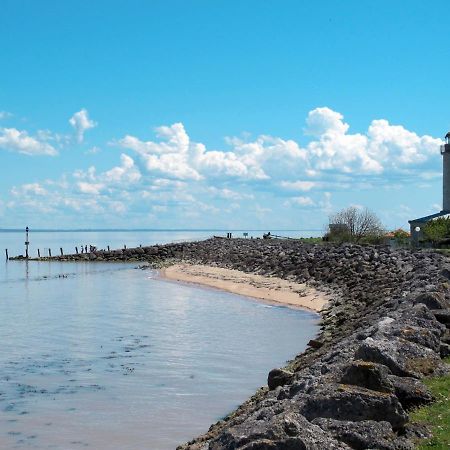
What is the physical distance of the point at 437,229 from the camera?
5119 centimetres

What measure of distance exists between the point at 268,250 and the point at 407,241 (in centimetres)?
1302

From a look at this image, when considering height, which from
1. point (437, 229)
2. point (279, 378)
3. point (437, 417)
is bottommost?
point (279, 378)

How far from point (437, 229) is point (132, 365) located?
3813 centimetres

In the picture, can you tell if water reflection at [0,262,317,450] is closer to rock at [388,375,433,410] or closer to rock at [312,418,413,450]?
rock at [388,375,433,410]

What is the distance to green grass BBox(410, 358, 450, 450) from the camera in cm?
688

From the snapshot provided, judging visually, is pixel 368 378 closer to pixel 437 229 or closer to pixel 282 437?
pixel 282 437

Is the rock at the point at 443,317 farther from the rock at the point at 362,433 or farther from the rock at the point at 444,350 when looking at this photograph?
the rock at the point at 362,433

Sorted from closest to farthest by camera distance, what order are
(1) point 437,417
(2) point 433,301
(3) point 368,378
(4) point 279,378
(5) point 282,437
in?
(5) point 282,437
(3) point 368,378
(1) point 437,417
(4) point 279,378
(2) point 433,301

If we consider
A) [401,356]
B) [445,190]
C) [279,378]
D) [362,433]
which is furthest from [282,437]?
[445,190]

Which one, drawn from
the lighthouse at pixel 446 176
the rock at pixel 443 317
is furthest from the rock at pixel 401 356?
the lighthouse at pixel 446 176

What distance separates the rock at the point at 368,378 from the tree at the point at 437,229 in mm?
45144

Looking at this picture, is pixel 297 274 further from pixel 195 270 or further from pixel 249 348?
pixel 249 348

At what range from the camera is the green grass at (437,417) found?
688cm

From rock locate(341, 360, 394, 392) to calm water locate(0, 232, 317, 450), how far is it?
4.77 metres
